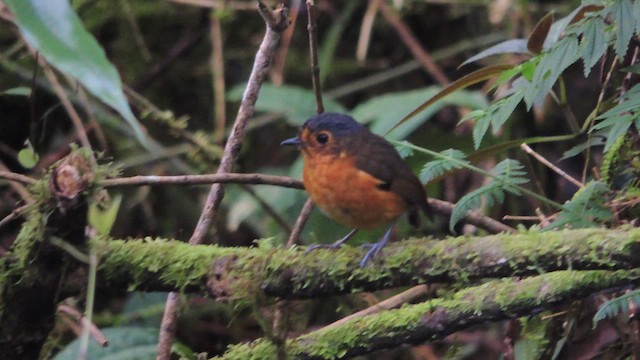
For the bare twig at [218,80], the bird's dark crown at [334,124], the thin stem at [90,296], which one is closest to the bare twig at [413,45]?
the bare twig at [218,80]

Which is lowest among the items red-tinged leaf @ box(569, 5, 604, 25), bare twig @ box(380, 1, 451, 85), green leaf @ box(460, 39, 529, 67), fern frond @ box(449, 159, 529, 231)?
fern frond @ box(449, 159, 529, 231)

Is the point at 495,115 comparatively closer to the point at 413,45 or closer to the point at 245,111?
the point at 245,111

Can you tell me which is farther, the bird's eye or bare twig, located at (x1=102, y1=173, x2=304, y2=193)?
the bird's eye

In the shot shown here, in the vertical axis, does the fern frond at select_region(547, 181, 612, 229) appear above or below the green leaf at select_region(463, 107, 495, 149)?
below

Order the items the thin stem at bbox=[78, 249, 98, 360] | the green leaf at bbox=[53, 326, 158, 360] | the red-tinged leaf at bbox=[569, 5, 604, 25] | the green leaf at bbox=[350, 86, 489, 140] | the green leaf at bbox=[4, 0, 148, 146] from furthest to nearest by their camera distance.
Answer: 1. the green leaf at bbox=[350, 86, 489, 140]
2. the green leaf at bbox=[53, 326, 158, 360]
3. the red-tinged leaf at bbox=[569, 5, 604, 25]
4. the thin stem at bbox=[78, 249, 98, 360]
5. the green leaf at bbox=[4, 0, 148, 146]

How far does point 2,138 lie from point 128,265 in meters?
2.99

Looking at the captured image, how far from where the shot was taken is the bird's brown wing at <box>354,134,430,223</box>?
7.73ft

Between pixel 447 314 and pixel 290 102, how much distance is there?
2208mm

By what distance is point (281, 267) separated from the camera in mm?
1891

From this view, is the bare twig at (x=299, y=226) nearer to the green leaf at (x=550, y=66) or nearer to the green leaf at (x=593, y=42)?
the green leaf at (x=550, y=66)

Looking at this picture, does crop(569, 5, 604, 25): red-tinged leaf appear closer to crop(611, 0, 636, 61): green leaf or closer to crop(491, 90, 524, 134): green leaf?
crop(611, 0, 636, 61): green leaf

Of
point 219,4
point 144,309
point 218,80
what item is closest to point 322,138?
point 144,309

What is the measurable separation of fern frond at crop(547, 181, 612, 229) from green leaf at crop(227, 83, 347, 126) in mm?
1913

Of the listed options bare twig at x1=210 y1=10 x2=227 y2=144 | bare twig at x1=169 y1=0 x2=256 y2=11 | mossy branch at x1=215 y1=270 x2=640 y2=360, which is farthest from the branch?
bare twig at x1=169 y1=0 x2=256 y2=11
